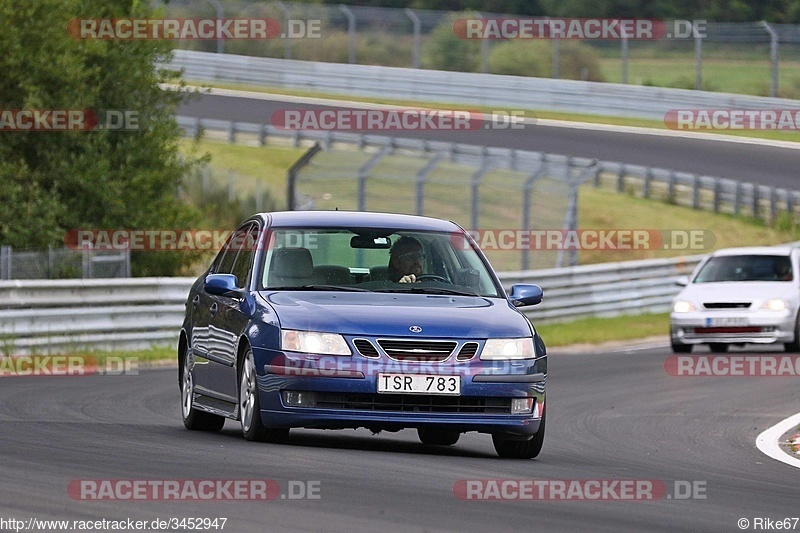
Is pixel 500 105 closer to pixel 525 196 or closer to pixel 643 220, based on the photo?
pixel 643 220

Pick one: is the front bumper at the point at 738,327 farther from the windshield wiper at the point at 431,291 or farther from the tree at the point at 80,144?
the windshield wiper at the point at 431,291

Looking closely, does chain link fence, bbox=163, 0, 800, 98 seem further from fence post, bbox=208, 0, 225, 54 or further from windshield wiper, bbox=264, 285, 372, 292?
windshield wiper, bbox=264, 285, 372, 292

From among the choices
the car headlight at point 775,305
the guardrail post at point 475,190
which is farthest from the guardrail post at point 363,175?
the car headlight at point 775,305

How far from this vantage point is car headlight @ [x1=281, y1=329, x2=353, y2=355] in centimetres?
1012

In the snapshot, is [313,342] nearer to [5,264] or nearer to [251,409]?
[251,409]

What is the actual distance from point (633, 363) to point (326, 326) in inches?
458

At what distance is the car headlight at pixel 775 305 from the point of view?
22.7m

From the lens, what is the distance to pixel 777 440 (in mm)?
13086

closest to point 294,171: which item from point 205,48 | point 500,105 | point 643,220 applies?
point 643,220

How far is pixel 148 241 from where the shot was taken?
2467cm

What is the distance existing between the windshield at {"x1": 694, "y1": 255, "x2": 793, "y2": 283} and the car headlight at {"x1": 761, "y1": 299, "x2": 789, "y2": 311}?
2.82 feet

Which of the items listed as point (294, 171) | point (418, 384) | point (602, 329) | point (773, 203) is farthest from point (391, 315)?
point (773, 203)

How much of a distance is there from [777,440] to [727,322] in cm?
968

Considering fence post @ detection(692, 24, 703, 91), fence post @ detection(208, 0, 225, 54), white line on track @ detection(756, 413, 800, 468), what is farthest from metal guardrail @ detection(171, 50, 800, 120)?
white line on track @ detection(756, 413, 800, 468)
